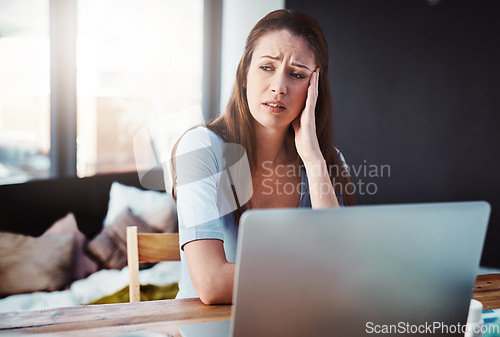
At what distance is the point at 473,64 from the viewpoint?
3035 millimetres

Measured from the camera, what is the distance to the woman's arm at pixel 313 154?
1.46 metres

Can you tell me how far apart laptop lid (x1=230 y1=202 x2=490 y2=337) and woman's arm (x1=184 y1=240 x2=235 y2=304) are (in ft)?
1.31

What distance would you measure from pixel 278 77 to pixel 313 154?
28 cm

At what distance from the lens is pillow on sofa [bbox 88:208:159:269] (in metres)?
2.62

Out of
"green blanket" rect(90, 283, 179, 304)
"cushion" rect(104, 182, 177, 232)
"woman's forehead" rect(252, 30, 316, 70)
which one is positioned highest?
"woman's forehead" rect(252, 30, 316, 70)

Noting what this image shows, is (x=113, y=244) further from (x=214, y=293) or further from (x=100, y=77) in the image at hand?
(x=214, y=293)

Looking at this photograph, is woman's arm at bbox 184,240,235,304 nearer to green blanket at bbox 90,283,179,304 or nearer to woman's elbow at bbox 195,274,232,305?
woman's elbow at bbox 195,274,232,305

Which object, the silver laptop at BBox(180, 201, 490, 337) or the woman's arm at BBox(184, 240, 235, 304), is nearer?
the silver laptop at BBox(180, 201, 490, 337)

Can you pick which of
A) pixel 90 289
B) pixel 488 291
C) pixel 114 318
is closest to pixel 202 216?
pixel 114 318

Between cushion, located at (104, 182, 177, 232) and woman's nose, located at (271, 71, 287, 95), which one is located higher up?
woman's nose, located at (271, 71, 287, 95)

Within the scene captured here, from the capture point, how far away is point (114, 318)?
949 millimetres

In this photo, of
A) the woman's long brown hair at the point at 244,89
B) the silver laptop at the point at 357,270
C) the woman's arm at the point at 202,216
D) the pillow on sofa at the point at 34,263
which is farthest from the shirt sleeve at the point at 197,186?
the pillow on sofa at the point at 34,263

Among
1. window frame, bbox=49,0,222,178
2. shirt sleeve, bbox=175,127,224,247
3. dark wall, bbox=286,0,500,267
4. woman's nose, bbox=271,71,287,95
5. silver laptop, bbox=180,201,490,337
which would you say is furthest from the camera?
dark wall, bbox=286,0,500,267

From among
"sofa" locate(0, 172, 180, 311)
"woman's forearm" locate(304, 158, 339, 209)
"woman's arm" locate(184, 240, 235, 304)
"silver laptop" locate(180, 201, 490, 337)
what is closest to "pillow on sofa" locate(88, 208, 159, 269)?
"sofa" locate(0, 172, 180, 311)
